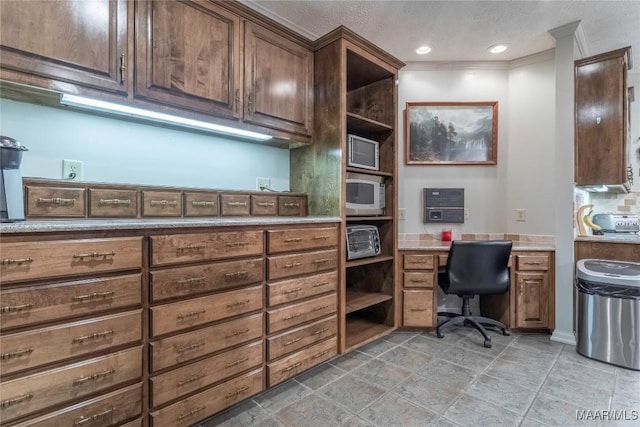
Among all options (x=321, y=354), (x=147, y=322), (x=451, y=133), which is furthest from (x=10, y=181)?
(x=451, y=133)

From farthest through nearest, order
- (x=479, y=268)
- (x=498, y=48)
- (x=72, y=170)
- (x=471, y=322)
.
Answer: (x=498, y=48) → (x=471, y=322) → (x=479, y=268) → (x=72, y=170)

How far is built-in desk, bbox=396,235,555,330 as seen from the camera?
2.63 meters

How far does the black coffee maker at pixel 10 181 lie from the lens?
116 cm

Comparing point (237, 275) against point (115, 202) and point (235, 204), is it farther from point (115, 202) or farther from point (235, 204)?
point (115, 202)

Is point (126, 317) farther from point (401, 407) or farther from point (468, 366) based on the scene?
point (468, 366)

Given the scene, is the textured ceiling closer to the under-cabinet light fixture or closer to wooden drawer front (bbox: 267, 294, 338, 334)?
the under-cabinet light fixture

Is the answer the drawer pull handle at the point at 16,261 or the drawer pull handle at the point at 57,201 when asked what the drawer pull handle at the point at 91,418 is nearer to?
the drawer pull handle at the point at 16,261

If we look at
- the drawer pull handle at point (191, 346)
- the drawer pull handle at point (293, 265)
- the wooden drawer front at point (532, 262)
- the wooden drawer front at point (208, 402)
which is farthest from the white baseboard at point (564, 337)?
the drawer pull handle at point (191, 346)

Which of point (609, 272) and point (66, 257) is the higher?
point (66, 257)

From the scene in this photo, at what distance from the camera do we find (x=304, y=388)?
6.15 ft

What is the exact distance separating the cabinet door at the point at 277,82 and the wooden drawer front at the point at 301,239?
775 mm

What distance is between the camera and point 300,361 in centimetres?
192

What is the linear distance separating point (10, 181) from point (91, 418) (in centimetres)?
97

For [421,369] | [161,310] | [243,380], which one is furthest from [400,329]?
[161,310]
